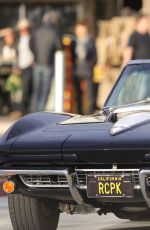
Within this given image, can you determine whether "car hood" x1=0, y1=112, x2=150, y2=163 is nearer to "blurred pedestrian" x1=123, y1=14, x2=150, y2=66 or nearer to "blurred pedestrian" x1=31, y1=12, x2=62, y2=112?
"blurred pedestrian" x1=123, y1=14, x2=150, y2=66

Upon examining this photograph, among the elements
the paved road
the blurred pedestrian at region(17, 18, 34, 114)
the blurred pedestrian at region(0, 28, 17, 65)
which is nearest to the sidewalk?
the blurred pedestrian at region(17, 18, 34, 114)

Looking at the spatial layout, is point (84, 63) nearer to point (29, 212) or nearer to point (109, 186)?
point (29, 212)

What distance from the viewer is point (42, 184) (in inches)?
293

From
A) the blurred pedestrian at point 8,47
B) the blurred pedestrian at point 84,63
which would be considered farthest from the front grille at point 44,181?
the blurred pedestrian at point 8,47

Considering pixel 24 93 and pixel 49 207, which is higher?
pixel 49 207

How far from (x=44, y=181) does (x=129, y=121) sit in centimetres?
72

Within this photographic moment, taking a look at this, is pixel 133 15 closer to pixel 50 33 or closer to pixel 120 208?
pixel 50 33

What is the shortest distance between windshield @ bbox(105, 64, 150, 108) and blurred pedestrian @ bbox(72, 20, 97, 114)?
9063 mm

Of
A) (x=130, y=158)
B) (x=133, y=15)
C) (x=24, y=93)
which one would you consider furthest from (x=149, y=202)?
(x=133, y=15)

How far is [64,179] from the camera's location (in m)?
7.35

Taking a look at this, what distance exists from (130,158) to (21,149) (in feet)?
2.73

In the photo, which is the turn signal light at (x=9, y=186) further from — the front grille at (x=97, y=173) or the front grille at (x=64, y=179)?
the front grille at (x=97, y=173)

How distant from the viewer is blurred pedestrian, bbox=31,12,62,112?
1784 cm

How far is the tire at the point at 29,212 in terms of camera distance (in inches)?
306
